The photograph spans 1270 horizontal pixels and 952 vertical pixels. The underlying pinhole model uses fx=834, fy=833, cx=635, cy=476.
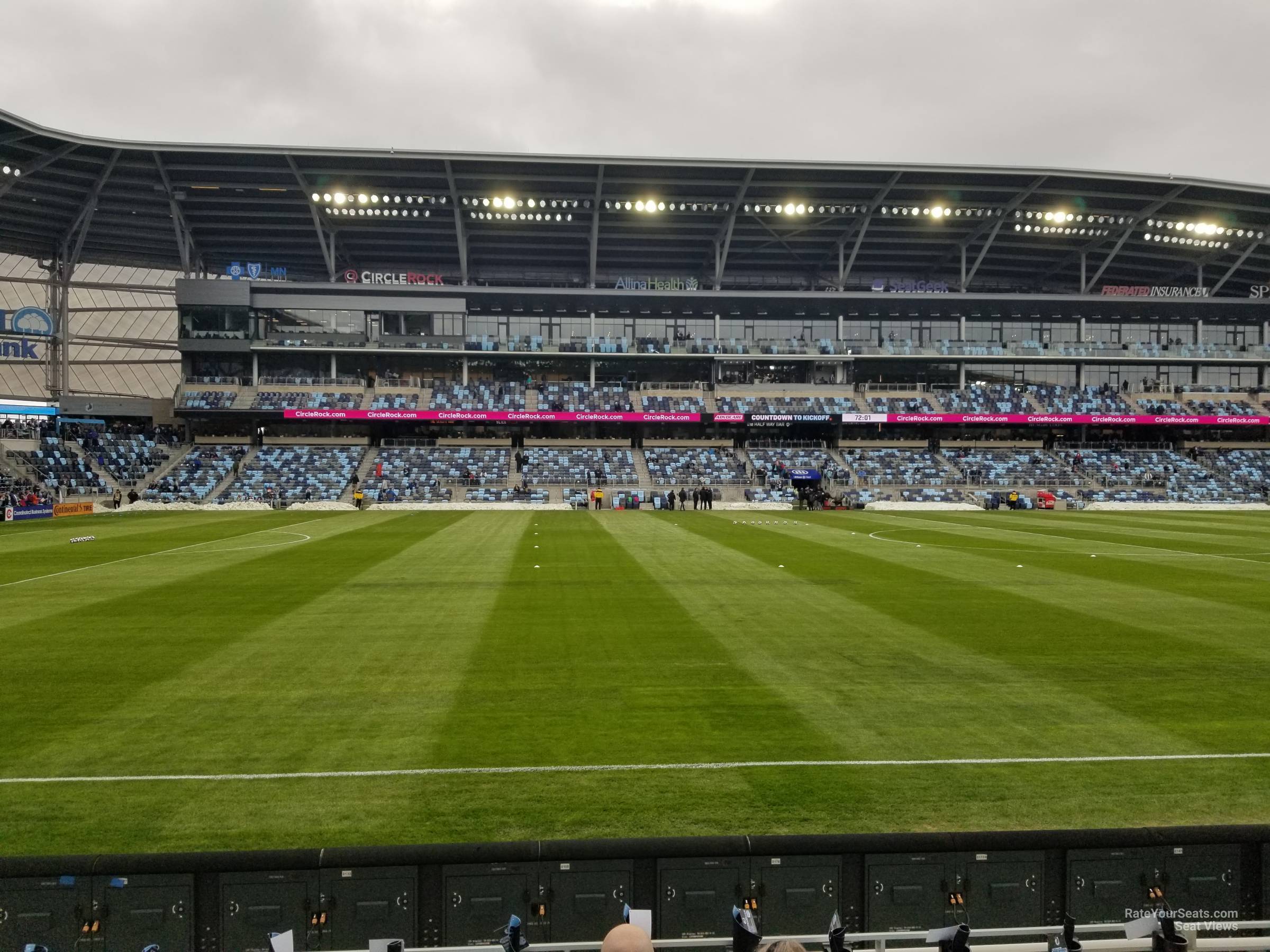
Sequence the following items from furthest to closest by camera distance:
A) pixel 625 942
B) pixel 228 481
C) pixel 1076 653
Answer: pixel 228 481
pixel 1076 653
pixel 625 942

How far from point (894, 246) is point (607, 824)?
7637cm

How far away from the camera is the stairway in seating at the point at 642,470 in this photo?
66562 millimetres

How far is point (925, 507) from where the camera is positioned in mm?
59219

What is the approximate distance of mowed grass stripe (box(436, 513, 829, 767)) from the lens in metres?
9.40

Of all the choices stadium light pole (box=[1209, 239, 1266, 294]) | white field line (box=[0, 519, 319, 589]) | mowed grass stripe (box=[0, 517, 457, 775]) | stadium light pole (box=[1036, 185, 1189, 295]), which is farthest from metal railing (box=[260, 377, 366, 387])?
stadium light pole (box=[1209, 239, 1266, 294])

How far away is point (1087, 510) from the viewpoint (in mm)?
57812

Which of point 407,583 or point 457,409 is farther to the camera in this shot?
point 457,409

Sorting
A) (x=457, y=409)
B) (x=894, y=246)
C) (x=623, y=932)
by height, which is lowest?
(x=623, y=932)

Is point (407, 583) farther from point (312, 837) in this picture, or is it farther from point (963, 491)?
point (963, 491)

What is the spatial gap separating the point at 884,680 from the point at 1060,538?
26436 mm

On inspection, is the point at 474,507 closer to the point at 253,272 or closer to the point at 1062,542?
the point at 253,272

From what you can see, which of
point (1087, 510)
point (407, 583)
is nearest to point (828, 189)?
point (1087, 510)

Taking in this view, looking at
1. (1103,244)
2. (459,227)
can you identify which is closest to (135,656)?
(459,227)

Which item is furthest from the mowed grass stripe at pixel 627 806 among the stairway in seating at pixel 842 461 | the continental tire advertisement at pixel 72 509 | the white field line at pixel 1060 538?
the stairway in seating at pixel 842 461
